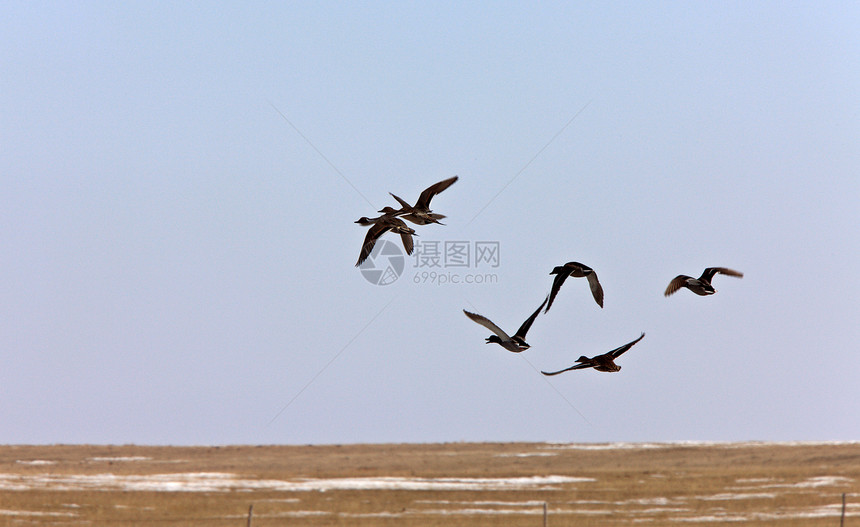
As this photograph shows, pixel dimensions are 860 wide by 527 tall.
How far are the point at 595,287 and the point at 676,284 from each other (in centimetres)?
118

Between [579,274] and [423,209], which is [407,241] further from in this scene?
[579,274]

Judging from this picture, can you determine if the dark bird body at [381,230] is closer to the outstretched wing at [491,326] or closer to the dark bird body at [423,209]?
the dark bird body at [423,209]

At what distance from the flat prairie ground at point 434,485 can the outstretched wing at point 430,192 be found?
13194mm

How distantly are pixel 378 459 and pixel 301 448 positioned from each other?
35.6ft

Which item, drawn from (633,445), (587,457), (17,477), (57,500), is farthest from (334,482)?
(633,445)

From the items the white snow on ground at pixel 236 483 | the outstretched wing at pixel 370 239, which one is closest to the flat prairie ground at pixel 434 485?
the white snow on ground at pixel 236 483

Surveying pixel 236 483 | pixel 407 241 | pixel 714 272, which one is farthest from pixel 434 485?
pixel 714 272

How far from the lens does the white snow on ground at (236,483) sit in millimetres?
41969

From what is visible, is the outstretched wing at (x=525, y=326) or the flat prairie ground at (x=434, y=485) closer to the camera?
the outstretched wing at (x=525, y=326)

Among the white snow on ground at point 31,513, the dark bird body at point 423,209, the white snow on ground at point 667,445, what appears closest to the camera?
the dark bird body at point 423,209

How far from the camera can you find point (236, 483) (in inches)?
1773

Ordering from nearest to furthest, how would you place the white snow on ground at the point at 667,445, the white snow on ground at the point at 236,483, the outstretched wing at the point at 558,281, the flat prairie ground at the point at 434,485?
the outstretched wing at the point at 558,281, the flat prairie ground at the point at 434,485, the white snow on ground at the point at 236,483, the white snow on ground at the point at 667,445

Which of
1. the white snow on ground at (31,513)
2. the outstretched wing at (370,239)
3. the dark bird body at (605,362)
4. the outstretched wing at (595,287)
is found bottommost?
the white snow on ground at (31,513)

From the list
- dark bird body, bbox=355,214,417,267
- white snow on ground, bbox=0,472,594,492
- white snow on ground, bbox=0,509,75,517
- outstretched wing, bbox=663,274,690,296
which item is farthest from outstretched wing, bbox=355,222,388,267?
white snow on ground, bbox=0,472,594,492
